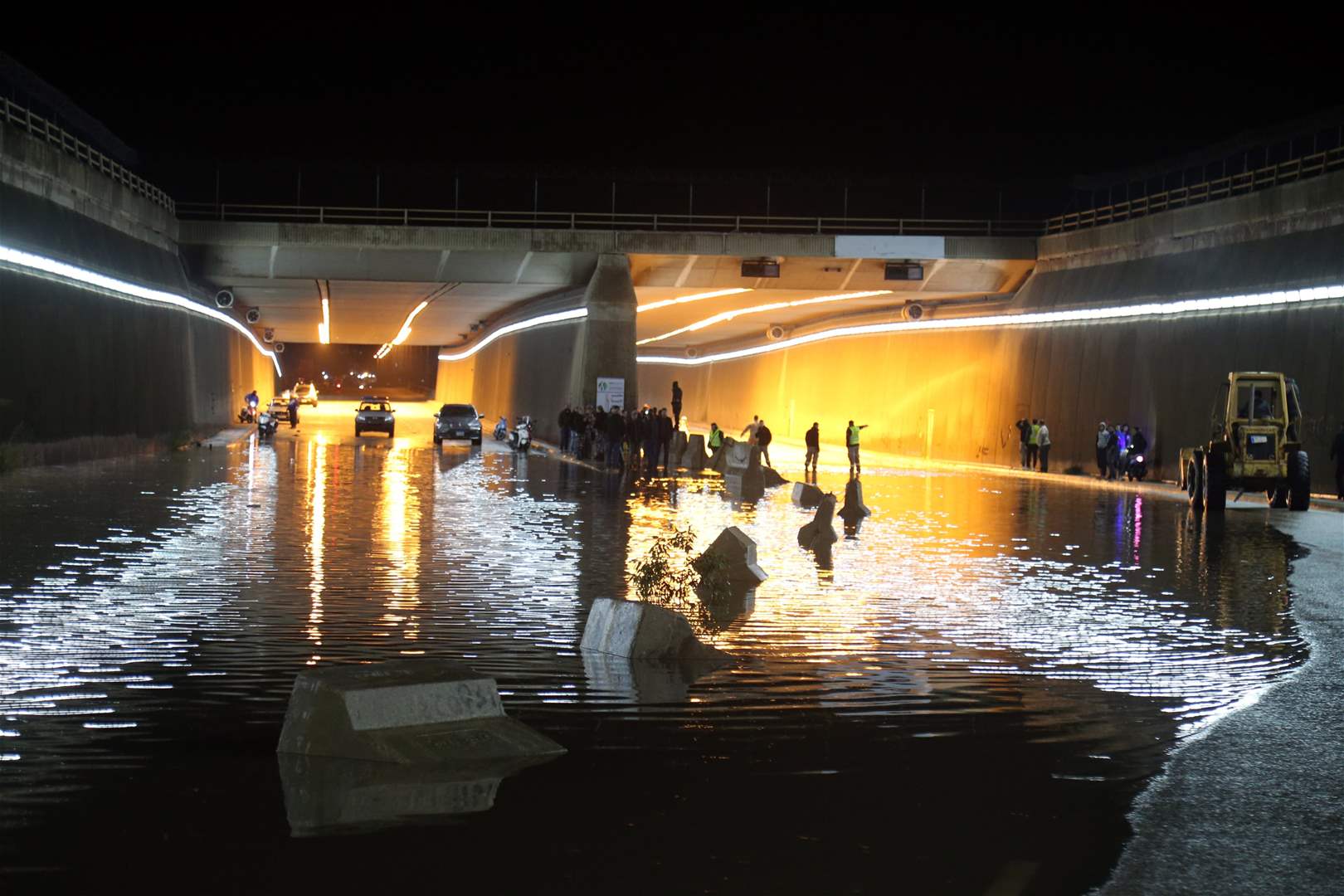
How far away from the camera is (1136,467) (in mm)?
40000

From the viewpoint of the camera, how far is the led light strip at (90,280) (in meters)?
30.3

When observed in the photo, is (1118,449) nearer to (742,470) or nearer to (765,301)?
(742,470)

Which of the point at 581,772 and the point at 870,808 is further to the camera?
the point at 581,772

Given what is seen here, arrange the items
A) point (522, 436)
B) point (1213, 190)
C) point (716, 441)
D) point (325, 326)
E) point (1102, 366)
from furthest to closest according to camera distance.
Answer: point (325, 326) → point (522, 436) → point (1213, 190) → point (1102, 366) → point (716, 441)

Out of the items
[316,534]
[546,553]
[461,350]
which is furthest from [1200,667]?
[461,350]

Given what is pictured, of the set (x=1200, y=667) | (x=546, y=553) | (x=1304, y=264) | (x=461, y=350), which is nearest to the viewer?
(x=1200, y=667)

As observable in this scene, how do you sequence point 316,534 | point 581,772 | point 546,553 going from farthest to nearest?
point 316,534, point 546,553, point 581,772

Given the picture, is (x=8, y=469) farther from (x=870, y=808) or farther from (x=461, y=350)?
(x=461, y=350)

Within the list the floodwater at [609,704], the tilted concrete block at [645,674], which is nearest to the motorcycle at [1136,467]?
the floodwater at [609,704]

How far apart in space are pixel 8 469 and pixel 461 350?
73.7m

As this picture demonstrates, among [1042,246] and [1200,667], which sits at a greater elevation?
[1042,246]

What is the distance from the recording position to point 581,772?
281 inches

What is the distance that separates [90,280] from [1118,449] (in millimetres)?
26110

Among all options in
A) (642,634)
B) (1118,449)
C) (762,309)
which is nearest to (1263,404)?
(1118,449)
